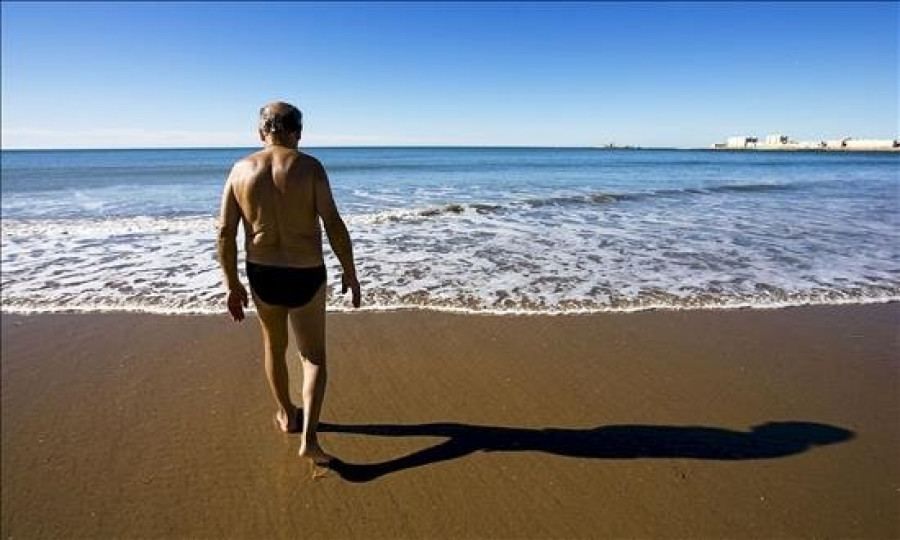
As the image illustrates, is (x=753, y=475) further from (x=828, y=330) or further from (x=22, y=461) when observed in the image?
(x=22, y=461)

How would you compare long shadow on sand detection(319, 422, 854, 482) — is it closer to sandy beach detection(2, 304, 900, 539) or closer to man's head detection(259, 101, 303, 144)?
sandy beach detection(2, 304, 900, 539)

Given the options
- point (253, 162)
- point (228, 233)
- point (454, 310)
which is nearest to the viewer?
point (253, 162)

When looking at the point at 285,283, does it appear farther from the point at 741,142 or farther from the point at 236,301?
the point at 741,142

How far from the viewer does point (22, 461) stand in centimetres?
316

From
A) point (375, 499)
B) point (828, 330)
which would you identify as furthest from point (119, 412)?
point (828, 330)

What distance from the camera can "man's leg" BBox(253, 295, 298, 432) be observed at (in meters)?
3.13

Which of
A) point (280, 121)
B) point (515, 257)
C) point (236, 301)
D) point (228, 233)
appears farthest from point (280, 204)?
point (515, 257)

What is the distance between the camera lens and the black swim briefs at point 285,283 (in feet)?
9.75

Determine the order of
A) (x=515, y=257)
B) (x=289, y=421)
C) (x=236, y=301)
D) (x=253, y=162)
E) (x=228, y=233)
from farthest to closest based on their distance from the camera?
1. (x=515, y=257)
2. (x=289, y=421)
3. (x=236, y=301)
4. (x=228, y=233)
5. (x=253, y=162)

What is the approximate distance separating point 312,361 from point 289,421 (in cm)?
57

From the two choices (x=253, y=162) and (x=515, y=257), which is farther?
(x=515, y=257)

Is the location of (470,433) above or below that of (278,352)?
below

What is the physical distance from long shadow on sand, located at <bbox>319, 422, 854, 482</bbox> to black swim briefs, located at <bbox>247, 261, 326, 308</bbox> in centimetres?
100

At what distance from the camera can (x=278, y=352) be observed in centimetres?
327
